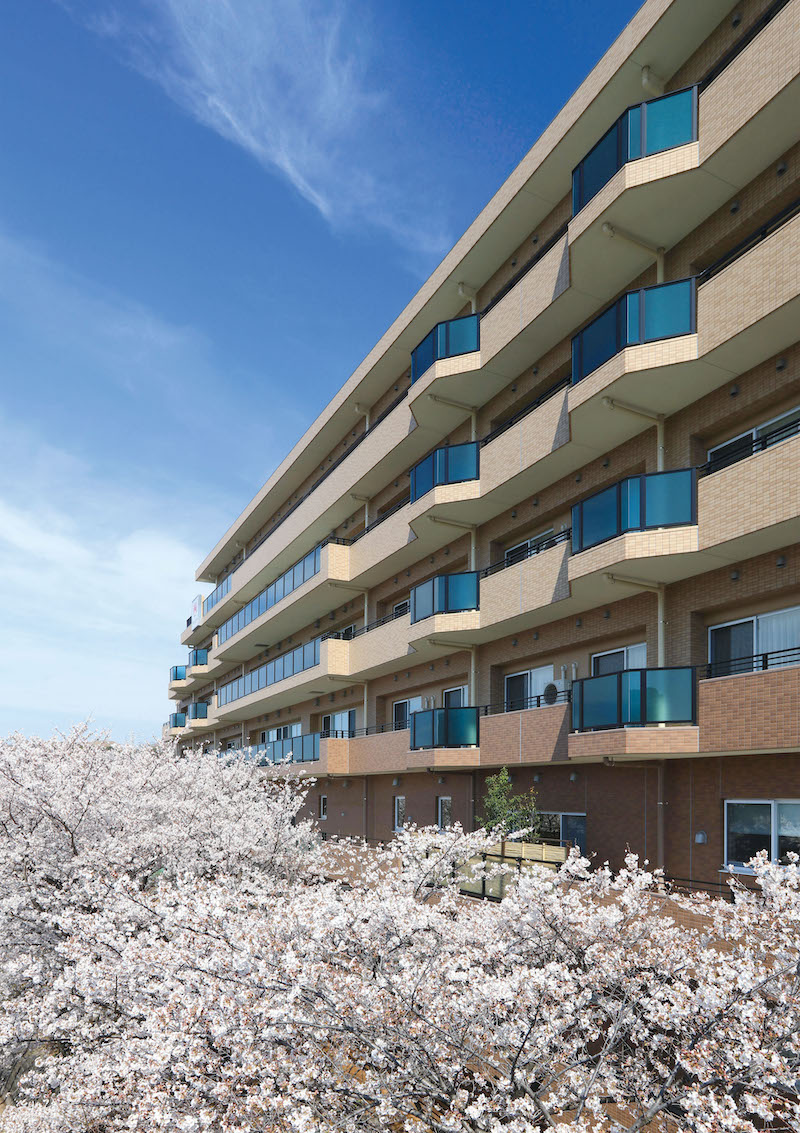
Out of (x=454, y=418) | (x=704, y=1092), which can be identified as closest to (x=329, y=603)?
(x=454, y=418)

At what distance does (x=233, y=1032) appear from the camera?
30.6 ft

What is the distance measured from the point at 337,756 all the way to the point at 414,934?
20305 mm

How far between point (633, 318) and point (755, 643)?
658cm

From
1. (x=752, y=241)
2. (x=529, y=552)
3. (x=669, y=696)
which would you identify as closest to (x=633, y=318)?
(x=752, y=241)

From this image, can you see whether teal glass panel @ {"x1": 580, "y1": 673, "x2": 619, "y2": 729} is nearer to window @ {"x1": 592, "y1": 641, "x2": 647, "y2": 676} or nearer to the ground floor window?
window @ {"x1": 592, "y1": 641, "x2": 647, "y2": 676}

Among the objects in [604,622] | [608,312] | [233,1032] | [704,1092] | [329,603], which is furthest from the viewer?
[329,603]

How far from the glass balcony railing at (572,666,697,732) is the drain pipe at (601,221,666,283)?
836cm

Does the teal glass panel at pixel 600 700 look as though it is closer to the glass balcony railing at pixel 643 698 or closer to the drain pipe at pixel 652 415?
the glass balcony railing at pixel 643 698

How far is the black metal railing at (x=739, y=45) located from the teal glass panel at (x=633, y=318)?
3.90m

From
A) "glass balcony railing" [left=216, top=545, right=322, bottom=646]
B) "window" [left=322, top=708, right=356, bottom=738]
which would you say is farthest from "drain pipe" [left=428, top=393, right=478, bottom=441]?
"window" [left=322, top=708, right=356, bottom=738]

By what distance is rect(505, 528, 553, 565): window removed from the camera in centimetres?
2173

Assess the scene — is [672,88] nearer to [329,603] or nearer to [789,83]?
[789,83]

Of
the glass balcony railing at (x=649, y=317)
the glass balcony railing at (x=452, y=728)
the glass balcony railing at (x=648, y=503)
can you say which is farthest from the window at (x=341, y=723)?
the glass balcony railing at (x=649, y=317)

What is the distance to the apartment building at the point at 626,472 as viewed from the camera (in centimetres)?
1417
